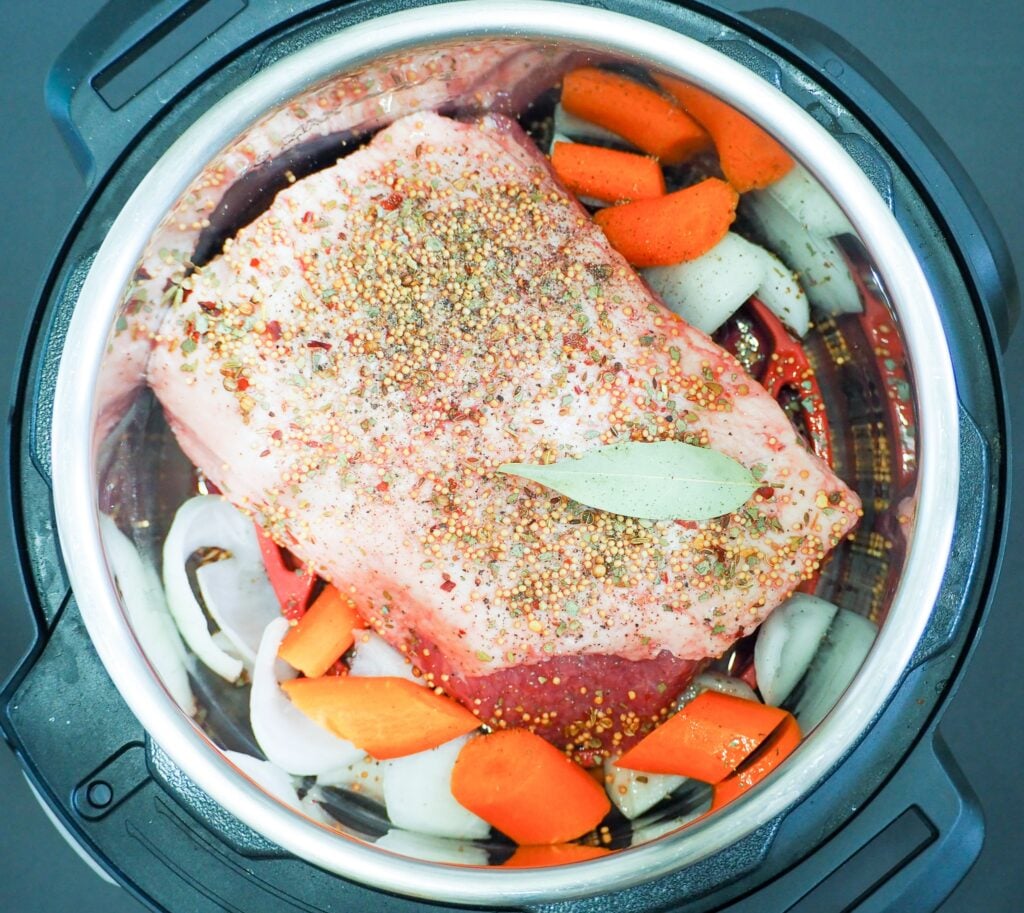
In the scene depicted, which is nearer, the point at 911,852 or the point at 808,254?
the point at 911,852

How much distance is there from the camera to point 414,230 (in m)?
1.49

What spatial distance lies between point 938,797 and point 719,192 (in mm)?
985

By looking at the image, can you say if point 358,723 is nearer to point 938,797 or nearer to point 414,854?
point 414,854

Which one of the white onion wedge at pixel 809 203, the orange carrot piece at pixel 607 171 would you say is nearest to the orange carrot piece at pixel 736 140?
the white onion wedge at pixel 809 203

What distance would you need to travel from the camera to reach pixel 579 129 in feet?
5.53

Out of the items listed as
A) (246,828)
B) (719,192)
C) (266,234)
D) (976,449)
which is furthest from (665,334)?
(246,828)

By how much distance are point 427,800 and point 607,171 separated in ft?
3.57

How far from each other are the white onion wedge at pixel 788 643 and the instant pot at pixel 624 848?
158 mm

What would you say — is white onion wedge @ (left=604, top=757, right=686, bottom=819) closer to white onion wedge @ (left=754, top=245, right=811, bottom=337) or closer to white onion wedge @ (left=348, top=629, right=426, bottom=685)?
white onion wedge @ (left=348, top=629, right=426, bottom=685)

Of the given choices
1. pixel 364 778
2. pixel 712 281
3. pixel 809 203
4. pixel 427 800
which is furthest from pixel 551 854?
pixel 809 203

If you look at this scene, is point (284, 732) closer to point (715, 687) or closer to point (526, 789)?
point (526, 789)

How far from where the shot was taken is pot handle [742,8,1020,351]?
1486 mm

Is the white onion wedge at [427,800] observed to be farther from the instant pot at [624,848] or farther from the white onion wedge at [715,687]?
the white onion wedge at [715,687]

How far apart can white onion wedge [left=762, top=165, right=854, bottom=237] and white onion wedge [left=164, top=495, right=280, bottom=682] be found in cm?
104
